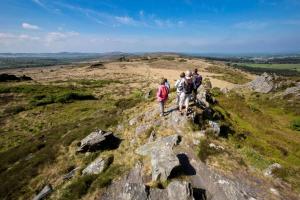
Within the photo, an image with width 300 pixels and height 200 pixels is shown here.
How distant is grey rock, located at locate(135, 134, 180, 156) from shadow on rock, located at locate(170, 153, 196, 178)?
1.30m

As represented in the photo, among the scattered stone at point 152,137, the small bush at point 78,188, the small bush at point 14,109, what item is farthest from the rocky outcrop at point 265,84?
the small bush at point 14,109

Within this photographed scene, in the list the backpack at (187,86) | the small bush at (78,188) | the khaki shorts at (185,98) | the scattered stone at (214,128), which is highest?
the backpack at (187,86)

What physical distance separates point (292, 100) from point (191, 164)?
104 ft

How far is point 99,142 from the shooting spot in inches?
681

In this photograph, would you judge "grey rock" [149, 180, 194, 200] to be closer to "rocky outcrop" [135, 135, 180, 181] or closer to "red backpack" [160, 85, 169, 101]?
"rocky outcrop" [135, 135, 180, 181]

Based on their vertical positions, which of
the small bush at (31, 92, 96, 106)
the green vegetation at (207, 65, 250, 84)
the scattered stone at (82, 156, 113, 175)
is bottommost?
the green vegetation at (207, 65, 250, 84)

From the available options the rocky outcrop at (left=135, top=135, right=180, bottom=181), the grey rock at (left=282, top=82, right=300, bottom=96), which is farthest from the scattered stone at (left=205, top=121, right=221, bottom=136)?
the grey rock at (left=282, top=82, right=300, bottom=96)

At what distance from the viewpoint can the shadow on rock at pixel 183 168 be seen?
12.5 metres

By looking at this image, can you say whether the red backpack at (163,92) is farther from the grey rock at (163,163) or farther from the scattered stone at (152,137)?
the grey rock at (163,163)

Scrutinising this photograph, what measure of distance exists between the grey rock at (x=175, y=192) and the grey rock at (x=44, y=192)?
6.62 m

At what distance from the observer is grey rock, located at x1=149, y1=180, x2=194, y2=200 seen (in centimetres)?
1112

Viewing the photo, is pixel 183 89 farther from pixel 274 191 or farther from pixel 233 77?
pixel 233 77

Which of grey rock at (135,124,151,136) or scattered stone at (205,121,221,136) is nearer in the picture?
scattered stone at (205,121,221,136)

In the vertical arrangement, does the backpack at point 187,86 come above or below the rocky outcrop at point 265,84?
above
